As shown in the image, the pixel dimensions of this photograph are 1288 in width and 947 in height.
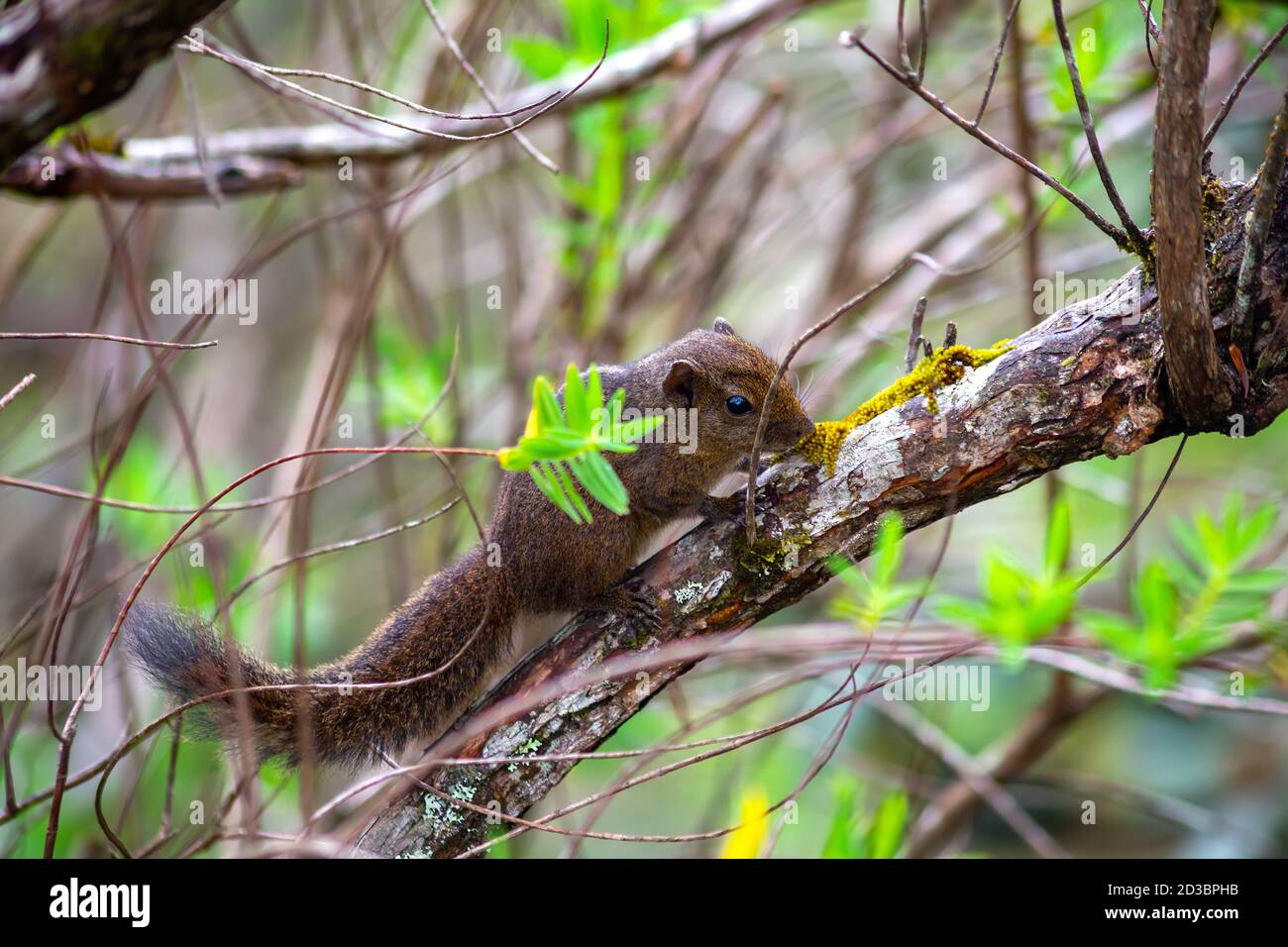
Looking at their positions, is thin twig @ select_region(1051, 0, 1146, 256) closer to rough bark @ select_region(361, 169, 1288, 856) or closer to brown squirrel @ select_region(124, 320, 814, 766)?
rough bark @ select_region(361, 169, 1288, 856)

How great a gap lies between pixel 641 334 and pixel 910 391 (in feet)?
11.9

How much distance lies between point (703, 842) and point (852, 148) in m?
3.68

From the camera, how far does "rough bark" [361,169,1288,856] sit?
2346 mm

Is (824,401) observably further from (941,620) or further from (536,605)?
(536,605)

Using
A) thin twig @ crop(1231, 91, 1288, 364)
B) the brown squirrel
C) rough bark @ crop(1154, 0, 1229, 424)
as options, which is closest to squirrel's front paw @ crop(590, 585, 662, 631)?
the brown squirrel

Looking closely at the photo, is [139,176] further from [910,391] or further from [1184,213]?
[1184,213]

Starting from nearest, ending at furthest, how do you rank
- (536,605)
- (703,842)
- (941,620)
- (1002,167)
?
(536,605) < (941,620) < (703,842) < (1002,167)

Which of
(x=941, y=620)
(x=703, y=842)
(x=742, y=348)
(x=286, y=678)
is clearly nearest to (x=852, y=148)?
(x=742, y=348)

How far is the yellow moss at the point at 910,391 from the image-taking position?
255 cm

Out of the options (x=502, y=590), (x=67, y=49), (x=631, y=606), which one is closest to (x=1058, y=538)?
(x=631, y=606)

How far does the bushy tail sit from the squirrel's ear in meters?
0.91

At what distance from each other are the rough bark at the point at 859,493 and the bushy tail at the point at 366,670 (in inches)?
9.0

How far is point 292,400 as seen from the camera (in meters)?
8.81
